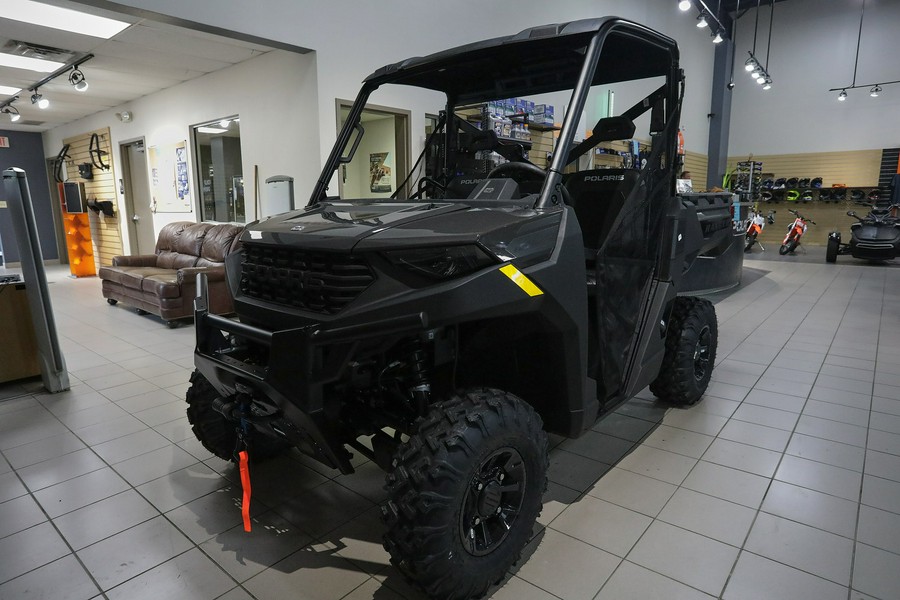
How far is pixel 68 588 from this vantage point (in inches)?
70.9

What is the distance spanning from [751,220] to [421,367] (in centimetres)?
1269

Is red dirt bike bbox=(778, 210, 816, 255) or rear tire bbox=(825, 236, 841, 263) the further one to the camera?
red dirt bike bbox=(778, 210, 816, 255)

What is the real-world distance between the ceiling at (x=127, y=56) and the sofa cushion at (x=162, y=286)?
2.55 metres

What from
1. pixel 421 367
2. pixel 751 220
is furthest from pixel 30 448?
pixel 751 220

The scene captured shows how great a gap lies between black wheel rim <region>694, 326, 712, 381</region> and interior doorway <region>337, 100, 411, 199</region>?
13.1 feet

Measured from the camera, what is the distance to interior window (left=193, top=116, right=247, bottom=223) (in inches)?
280

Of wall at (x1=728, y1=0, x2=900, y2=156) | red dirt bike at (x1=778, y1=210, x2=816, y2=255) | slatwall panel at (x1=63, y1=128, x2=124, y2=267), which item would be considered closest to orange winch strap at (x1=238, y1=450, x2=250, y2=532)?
slatwall panel at (x1=63, y1=128, x2=124, y2=267)

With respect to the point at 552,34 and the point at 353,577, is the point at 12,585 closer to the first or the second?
the point at 353,577

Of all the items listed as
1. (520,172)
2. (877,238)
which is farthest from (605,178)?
(877,238)

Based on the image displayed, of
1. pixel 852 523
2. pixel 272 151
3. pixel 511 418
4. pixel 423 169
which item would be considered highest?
pixel 272 151

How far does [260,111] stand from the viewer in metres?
6.27

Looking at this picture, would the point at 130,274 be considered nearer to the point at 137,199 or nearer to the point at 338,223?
the point at 137,199

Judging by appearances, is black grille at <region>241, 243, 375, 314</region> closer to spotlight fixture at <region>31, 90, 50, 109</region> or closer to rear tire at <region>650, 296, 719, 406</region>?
rear tire at <region>650, 296, 719, 406</region>

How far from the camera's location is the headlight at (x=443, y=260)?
1558 millimetres
